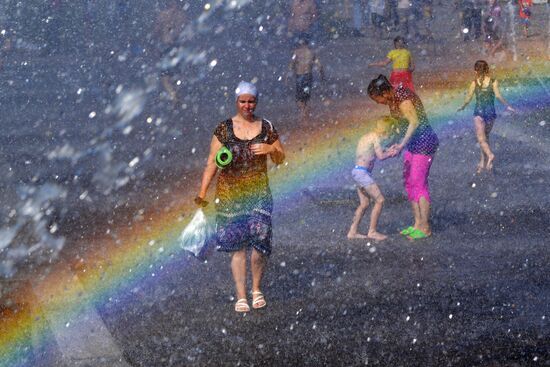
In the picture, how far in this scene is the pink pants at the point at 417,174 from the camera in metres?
8.79

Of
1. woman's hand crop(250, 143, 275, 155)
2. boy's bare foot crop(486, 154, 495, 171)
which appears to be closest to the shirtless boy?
woman's hand crop(250, 143, 275, 155)

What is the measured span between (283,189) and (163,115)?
27.7 ft

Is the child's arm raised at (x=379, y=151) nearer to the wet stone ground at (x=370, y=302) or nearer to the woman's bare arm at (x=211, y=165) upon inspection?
the wet stone ground at (x=370, y=302)

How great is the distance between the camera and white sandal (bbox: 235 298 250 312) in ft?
22.4

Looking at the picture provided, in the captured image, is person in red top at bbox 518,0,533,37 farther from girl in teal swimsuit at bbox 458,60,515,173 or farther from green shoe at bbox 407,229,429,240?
green shoe at bbox 407,229,429,240

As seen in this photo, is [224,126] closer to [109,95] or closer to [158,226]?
[158,226]

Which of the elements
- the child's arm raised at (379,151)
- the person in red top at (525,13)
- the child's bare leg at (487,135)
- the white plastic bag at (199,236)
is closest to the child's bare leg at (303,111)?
the child's bare leg at (487,135)

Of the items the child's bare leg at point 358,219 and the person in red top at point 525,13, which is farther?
the person in red top at point 525,13

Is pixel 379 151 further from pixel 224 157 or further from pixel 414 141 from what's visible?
pixel 224 157

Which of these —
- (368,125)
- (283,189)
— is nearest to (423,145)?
(283,189)

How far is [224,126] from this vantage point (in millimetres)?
6770

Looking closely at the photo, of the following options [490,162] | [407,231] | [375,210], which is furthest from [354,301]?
[490,162]

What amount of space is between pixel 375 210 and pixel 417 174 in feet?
1.60

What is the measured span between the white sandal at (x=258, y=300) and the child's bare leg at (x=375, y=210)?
2.16m
